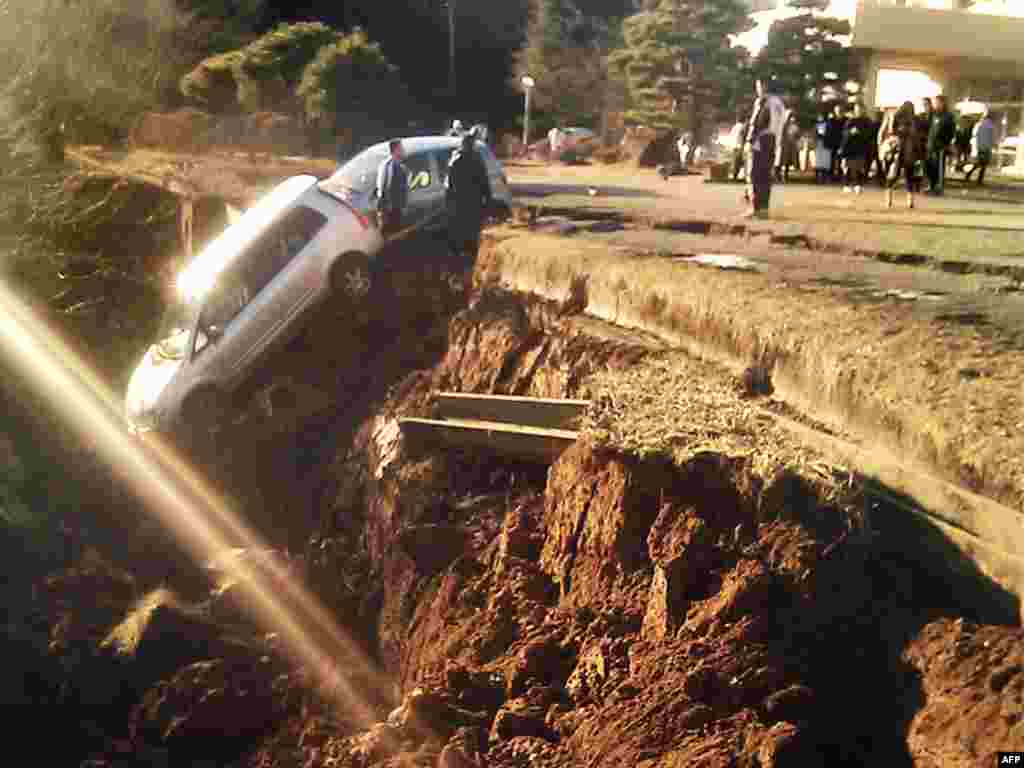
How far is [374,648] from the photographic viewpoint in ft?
27.6

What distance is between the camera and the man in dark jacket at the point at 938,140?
52.5ft

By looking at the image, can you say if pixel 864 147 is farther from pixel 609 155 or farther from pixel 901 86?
pixel 609 155

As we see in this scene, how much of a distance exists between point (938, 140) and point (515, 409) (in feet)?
36.6

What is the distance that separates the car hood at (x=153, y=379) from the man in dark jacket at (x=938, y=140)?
1072cm

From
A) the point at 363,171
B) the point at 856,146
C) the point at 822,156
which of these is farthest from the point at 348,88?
the point at 363,171

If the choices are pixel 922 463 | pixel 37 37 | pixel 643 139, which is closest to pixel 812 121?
pixel 643 139

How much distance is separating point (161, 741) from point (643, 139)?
28437mm

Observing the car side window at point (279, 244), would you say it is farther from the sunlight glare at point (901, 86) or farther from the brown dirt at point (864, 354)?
the sunlight glare at point (901, 86)

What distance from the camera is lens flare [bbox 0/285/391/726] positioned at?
8180 millimetres

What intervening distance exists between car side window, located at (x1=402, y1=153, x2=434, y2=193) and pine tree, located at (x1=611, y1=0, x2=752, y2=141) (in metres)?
20.7

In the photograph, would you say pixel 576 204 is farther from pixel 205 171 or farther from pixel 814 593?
pixel 814 593

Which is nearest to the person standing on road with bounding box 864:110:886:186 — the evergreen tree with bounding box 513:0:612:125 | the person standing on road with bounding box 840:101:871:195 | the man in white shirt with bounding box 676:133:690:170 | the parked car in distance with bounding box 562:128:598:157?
the person standing on road with bounding box 840:101:871:195

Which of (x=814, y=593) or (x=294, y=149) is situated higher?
(x=294, y=149)

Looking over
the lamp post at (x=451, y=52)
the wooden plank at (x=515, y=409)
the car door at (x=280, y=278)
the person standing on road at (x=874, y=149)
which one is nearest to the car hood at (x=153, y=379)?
the car door at (x=280, y=278)
